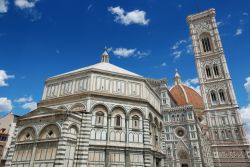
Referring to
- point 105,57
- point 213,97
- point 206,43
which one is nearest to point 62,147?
point 105,57

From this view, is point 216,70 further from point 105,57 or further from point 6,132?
point 6,132

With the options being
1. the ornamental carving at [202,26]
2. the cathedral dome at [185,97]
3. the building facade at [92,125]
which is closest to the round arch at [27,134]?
the building facade at [92,125]

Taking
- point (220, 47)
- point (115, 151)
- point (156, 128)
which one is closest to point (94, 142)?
point (115, 151)

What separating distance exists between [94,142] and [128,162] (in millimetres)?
3805

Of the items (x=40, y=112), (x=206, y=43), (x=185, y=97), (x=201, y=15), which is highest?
(x=201, y=15)

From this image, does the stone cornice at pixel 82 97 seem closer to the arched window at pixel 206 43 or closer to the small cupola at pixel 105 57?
the small cupola at pixel 105 57

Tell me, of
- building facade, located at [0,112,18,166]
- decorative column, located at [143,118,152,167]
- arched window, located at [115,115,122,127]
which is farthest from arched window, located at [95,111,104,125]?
building facade, located at [0,112,18,166]

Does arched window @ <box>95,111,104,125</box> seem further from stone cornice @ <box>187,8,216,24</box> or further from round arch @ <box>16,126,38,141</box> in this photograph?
stone cornice @ <box>187,8,216,24</box>

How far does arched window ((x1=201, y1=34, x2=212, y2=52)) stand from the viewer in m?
59.9

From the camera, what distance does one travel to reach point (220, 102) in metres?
50.9

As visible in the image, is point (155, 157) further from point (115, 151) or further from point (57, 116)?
point (57, 116)

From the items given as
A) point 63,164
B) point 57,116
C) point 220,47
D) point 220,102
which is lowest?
point 63,164

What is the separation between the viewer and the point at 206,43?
60.5 m

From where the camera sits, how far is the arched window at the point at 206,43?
59888 millimetres
